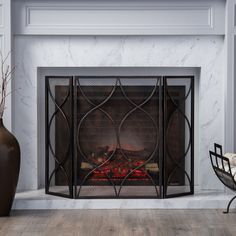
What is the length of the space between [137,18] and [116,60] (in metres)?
0.37

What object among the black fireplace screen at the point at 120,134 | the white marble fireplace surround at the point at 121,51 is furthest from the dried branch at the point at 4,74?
the black fireplace screen at the point at 120,134

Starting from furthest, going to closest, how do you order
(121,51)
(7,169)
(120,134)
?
(121,51) < (120,134) < (7,169)

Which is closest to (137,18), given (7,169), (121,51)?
(121,51)

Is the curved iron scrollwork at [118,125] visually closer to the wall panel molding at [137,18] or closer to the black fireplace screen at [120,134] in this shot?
the black fireplace screen at [120,134]

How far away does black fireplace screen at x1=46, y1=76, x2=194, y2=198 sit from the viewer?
14.3 feet

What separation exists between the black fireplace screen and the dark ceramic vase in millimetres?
445

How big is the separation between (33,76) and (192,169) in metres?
1.48

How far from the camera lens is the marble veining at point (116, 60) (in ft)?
15.0

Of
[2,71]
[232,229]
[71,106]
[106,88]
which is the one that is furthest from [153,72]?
[232,229]

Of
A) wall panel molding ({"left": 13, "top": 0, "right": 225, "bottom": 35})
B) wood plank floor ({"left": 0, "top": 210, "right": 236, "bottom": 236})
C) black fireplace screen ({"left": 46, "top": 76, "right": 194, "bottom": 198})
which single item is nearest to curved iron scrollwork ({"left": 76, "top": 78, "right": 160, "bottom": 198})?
black fireplace screen ({"left": 46, "top": 76, "right": 194, "bottom": 198})

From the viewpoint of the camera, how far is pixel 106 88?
4.39 metres

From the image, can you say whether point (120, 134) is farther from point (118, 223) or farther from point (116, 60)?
point (118, 223)

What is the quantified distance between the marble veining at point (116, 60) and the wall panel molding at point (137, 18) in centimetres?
8

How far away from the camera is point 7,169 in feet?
13.1
